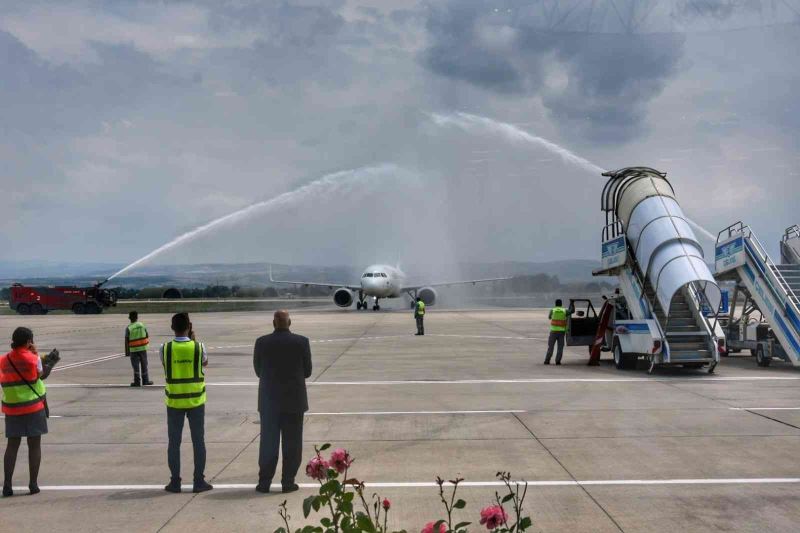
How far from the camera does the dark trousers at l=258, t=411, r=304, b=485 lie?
9.28 meters

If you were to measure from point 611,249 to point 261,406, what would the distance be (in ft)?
58.0

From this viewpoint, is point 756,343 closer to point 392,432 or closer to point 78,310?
point 392,432

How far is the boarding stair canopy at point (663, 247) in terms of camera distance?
21.2m

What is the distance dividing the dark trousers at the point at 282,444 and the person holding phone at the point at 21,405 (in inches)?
97.9

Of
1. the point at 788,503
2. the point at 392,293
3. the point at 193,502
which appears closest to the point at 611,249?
the point at 788,503

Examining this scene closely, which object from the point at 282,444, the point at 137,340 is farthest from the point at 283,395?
the point at 137,340

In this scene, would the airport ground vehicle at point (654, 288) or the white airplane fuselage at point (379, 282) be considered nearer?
the airport ground vehicle at point (654, 288)

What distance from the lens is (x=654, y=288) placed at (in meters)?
22.0

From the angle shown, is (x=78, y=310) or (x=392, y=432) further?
(x=78, y=310)

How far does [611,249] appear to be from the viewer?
25109mm

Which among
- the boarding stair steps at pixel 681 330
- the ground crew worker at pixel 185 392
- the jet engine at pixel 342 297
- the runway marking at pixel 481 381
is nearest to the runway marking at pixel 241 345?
the runway marking at pixel 481 381

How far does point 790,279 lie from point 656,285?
19.1ft

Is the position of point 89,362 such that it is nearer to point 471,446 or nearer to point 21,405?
point 21,405

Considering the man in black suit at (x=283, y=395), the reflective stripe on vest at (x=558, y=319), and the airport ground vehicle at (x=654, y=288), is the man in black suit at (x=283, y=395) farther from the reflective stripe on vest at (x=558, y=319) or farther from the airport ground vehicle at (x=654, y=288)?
the reflective stripe on vest at (x=558, y=319)
